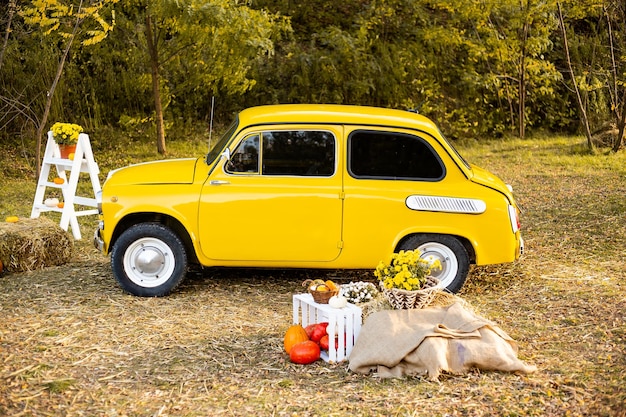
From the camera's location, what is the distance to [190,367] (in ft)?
20.3

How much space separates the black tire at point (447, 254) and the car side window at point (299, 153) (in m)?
1.01

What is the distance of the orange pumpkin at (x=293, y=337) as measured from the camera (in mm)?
6406

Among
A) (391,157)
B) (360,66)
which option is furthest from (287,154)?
(360,66)

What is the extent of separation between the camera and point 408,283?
21.3 ft

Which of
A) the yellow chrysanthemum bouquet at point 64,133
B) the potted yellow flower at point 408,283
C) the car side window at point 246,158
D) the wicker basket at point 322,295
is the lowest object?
the wicker basket at point 322,295

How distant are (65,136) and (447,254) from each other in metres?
4.89

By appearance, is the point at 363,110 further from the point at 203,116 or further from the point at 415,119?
the point at 203,116

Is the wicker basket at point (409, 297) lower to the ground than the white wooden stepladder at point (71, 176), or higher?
lower

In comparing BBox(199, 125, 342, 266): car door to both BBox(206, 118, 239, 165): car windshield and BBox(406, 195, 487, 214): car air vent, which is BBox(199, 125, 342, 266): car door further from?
BBox(406, 195, 487, 214): car air vent

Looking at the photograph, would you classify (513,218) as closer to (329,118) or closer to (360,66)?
(329,118)

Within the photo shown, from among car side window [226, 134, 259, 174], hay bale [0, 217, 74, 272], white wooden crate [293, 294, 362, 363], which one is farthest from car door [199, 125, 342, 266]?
hay bale [0, 217, 74, 272]

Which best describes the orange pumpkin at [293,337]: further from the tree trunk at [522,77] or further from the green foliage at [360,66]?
the tree trunk at [522,77]

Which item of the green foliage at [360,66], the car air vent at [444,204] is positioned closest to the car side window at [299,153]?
the car air vent at [444,204]

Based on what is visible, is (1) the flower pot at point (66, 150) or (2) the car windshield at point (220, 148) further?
(1) the flower pot at point (66, 150)
